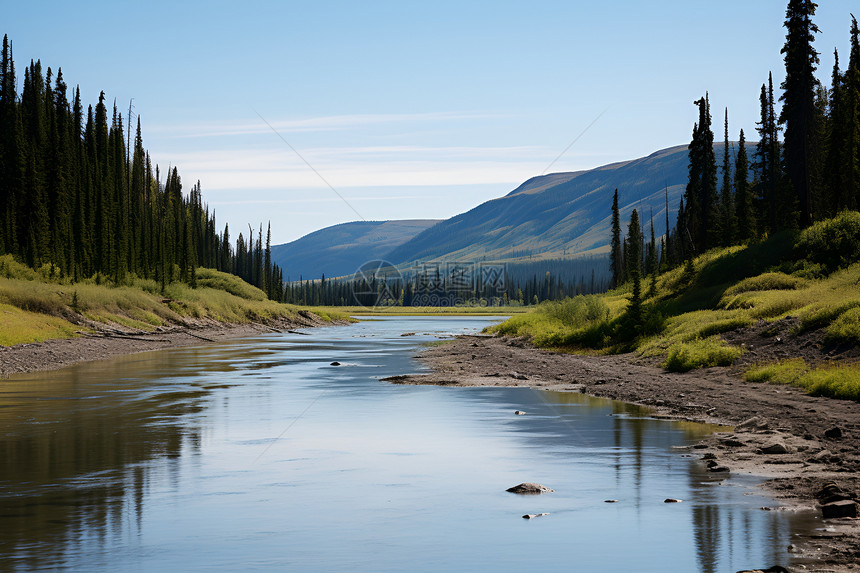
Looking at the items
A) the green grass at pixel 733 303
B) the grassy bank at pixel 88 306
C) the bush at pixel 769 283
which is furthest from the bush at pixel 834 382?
the grassy bank at pixel 88 306

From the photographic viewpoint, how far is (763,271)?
5081 centimetres

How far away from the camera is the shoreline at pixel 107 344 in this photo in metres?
42.5

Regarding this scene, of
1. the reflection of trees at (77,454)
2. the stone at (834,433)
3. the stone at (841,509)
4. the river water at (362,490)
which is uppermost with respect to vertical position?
the stone at (834,433)

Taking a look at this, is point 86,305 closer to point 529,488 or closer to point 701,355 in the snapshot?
point 701,355

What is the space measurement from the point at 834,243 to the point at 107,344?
48312 mm

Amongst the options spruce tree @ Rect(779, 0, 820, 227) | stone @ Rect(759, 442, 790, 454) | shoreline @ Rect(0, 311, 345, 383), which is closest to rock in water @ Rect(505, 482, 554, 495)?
stone @ Rect(759, 442, 790, 454)

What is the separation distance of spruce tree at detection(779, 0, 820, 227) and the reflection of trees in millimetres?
45162

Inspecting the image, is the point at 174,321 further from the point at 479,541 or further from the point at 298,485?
the point at 479,541

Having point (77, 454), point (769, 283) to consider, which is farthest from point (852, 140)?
point (77, 454)

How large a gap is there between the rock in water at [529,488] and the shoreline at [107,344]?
29910 millimetres

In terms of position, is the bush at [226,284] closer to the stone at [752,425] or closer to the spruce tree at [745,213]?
the spruce tree at [745,213]

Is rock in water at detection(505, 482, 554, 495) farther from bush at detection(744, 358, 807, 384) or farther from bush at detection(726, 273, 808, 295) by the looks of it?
bush at detection(726, 273, 808, 295)

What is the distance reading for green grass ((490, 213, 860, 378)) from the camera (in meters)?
35.7

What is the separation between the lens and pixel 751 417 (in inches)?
891
